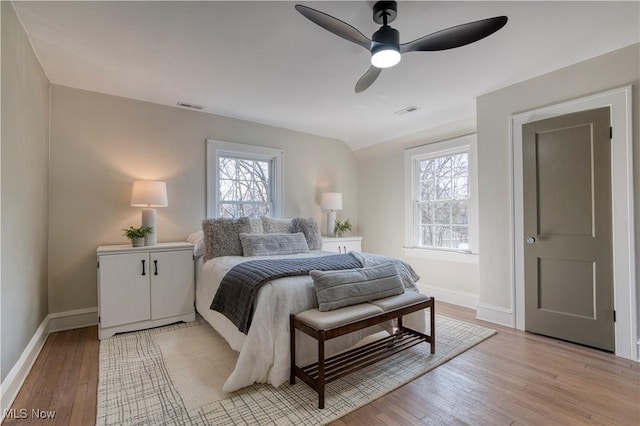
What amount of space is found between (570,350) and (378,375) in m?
1.77

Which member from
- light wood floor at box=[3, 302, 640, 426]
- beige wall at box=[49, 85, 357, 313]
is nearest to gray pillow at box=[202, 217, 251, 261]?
beige wall at box=[49, 85, 357, 313]

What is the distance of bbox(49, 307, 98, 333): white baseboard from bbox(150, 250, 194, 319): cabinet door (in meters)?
0.75

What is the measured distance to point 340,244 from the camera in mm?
4676

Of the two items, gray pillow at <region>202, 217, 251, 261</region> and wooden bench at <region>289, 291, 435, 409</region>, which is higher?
gray pillow at <region>202, 217, 251, 261</region>

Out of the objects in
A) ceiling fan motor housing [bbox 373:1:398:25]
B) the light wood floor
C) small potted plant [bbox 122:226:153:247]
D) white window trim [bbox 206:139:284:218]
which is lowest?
the light wood floor

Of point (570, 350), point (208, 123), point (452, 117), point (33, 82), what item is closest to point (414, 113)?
point (452, 117)

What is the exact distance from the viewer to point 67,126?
124 inches

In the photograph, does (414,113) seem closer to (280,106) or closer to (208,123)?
(280,106)

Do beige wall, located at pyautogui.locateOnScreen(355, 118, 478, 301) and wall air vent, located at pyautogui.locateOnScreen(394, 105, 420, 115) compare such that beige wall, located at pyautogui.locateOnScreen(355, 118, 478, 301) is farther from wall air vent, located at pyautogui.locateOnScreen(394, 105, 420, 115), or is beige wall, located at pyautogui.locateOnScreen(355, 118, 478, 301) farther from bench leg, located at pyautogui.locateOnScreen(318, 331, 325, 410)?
bench leg, located at pyautogui.locateOnScreen(318, 331, 325, 410)

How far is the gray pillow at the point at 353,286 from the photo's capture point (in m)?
2.12

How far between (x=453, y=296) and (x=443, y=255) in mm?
549

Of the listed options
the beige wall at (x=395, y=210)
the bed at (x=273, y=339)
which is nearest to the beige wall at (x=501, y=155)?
the beige wall at (x=395, y=210)

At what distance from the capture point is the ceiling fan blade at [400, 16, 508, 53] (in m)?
1.70

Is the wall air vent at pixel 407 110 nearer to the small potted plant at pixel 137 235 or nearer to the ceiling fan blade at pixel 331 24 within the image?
the ceiling fan blade at pixel 331 24
